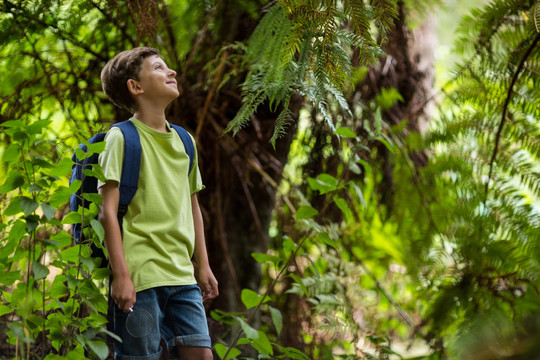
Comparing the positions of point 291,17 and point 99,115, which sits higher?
point 291,17

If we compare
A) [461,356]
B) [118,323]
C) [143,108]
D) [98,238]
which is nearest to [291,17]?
[143,108]

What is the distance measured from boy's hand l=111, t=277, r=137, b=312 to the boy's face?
56 centimetres

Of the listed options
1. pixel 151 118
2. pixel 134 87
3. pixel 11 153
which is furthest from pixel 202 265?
pixel 11 153

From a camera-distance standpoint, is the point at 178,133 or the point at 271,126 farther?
the point at 271,126

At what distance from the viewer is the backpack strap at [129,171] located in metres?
1.54

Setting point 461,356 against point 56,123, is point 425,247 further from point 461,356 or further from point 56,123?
point 56,123

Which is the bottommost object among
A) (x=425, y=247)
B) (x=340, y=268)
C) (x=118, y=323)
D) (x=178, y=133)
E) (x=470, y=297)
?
(x=340, y=268)

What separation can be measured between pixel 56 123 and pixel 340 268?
1.65 meters

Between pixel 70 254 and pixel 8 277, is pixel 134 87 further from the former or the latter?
pixel 8 277

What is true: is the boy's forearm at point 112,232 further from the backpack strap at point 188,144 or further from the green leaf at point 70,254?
the backpack strap at point 188,144

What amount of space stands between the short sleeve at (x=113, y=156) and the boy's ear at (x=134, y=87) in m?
0.15

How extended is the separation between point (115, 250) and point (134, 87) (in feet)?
1.71

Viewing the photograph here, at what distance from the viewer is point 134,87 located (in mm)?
1660

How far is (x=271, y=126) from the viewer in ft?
7.91
